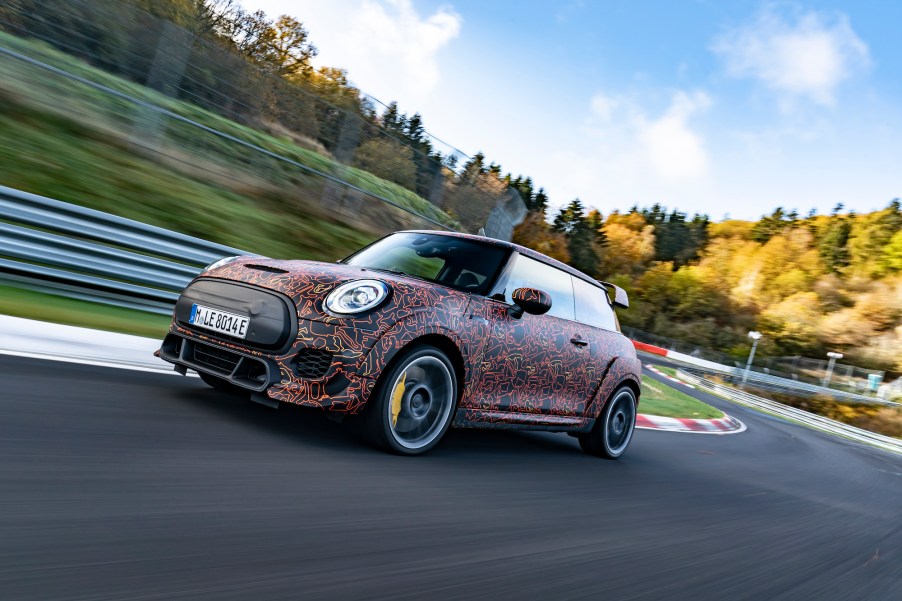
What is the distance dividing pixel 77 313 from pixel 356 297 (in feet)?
12.0

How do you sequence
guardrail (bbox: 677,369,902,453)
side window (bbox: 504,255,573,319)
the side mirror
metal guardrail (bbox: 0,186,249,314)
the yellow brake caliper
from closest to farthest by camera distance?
the yellow brake caliper
the side mirror
side window (bbox: 504,255,573,319)
metal guardrail (bbox: 0,186,249,314)
guardrail (bbox: 677,369,902,453)

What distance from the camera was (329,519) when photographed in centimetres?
296

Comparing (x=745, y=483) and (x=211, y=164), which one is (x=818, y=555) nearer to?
(x=745, y=483)

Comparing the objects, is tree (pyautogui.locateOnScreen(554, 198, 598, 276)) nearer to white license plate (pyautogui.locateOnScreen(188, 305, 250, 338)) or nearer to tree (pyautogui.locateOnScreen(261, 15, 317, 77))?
Result: tree (pyautogui.locateOnScreen(261, 15, 317, 77))

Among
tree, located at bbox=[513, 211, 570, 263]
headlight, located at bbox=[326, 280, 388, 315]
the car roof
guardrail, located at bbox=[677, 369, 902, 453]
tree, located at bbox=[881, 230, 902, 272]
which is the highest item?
tree, located at bbox=[881, 230, 902, 272]

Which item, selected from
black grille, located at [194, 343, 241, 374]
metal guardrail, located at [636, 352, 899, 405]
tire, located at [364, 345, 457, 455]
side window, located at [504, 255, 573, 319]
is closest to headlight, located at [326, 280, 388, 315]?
tire, located at [364, 345, 457, 455]

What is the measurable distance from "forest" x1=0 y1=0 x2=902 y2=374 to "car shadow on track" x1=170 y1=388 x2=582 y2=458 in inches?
258

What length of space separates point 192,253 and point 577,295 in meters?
4.32

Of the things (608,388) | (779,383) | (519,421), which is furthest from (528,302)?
(779,383)

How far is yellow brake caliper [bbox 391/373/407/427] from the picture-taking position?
4008 mm

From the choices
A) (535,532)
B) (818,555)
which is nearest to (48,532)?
(535,532)

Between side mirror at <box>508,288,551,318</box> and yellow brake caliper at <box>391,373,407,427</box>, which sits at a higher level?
side mirror at <box>508,288,551,318</box>

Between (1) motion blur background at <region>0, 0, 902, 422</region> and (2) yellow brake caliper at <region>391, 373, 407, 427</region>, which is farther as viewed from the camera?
(1) motion blur background at <region>0, 0, 902, 422</region>

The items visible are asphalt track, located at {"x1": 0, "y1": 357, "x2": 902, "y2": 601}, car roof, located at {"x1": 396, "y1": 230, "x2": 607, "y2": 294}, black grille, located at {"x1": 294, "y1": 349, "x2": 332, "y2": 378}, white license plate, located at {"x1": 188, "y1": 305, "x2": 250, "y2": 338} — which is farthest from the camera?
car roof, located at {"x1": 396, "y1": 230, "x2": 607, "y2": 294}
